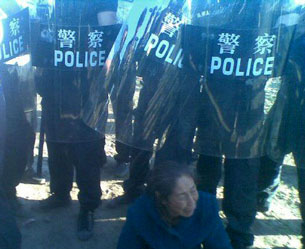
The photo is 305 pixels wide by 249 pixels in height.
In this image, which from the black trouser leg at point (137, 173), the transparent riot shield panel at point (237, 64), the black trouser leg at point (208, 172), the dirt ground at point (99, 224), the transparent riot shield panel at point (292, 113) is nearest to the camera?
the transparent riot shield panel at point (237, 64)

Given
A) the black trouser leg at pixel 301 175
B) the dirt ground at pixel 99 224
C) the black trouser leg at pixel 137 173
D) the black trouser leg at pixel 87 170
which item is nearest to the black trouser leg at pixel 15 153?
the dirt ground at pixel 99 224

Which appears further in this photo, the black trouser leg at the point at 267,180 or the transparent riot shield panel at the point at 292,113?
the black trouser leg at the point at 267,180

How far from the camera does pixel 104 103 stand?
6.33 ft

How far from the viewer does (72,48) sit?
198 centimetres

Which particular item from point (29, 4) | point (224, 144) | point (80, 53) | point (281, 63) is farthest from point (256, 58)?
point (29, 4)

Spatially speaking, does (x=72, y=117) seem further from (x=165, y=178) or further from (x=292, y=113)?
(x=292, y=113)

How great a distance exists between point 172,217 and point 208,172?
79cm

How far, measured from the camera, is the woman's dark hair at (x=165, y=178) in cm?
158

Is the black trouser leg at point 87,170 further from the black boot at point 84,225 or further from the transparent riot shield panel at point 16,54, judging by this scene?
the transparent riot shield panel at point 16,54

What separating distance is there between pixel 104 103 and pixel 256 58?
80 cm

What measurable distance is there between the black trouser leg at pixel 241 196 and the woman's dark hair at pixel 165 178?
1.76ft

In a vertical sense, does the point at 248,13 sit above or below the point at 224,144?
above

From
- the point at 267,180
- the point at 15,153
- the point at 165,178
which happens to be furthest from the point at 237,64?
the point at 15,153

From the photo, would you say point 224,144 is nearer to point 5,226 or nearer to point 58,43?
point 58,43
